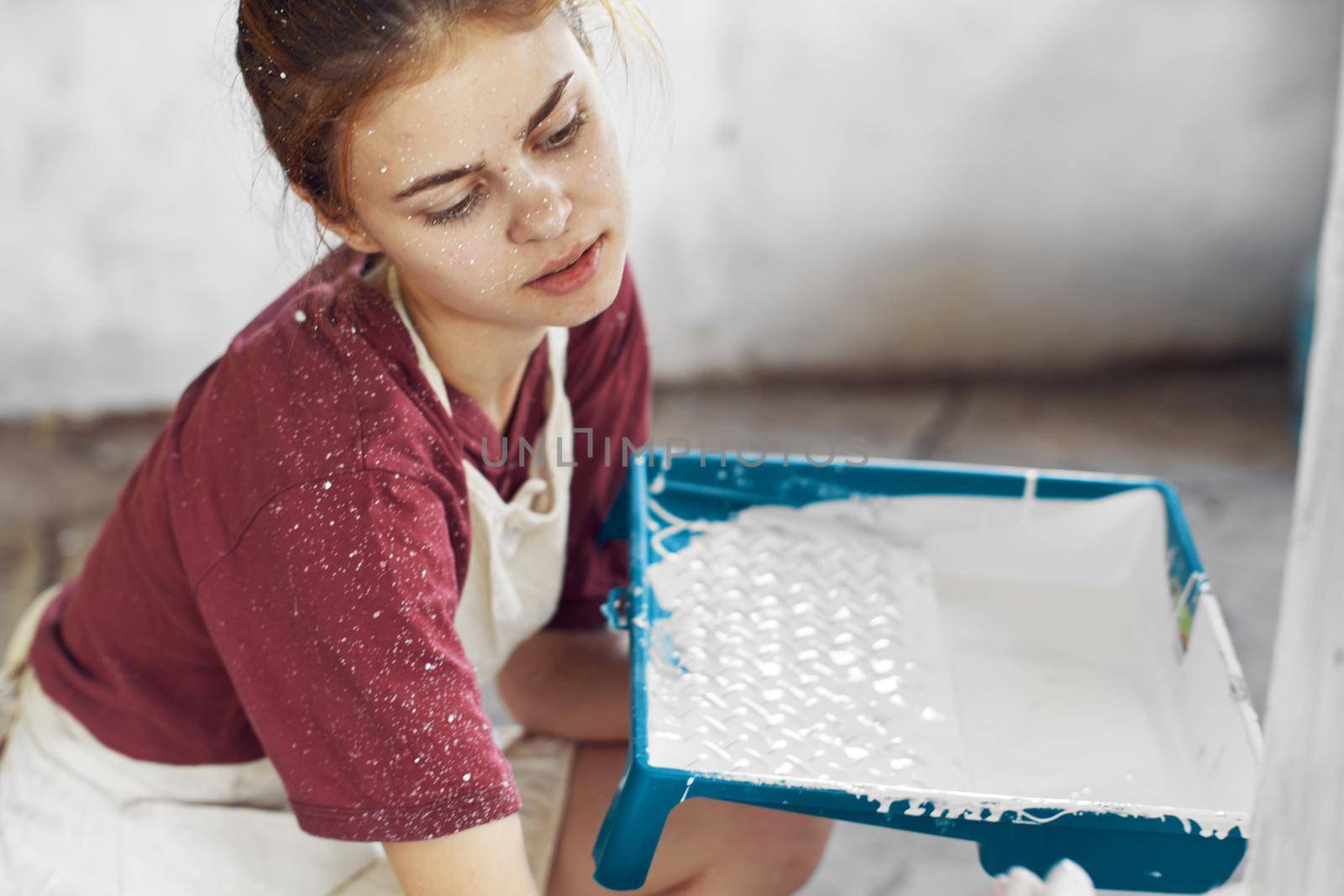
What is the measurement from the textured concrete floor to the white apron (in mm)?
903

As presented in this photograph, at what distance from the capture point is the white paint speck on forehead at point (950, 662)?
0.89 m

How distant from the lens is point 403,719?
814mm

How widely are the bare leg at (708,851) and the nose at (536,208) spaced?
443 millimetres

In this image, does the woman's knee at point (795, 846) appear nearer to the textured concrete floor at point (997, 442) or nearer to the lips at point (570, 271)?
the lips at point (570, 271)

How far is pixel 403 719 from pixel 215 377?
0.28m

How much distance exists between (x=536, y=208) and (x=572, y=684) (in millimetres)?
482

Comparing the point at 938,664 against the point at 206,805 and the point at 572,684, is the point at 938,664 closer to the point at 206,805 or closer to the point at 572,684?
the point at 572,684

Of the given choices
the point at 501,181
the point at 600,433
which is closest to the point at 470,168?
the point at 501,181

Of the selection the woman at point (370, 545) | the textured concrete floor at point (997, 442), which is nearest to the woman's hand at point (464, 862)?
the woman at point (370, 545)

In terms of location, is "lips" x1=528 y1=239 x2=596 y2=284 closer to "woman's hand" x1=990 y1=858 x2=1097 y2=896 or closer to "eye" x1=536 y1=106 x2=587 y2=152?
"eye" x1=536 y1=106 x2=587 y2=152

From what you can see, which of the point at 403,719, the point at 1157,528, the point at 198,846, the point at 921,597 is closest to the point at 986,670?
the point at 921,597

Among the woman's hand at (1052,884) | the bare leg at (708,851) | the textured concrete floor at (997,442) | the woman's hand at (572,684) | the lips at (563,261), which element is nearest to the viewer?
the woman's hand at (1052,884)

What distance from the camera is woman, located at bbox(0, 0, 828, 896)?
818 millimetres

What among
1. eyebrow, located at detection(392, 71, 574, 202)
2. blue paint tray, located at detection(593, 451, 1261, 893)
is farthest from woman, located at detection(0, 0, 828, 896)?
blue paint tray, located at detection(593, 451, 1261, 893)
